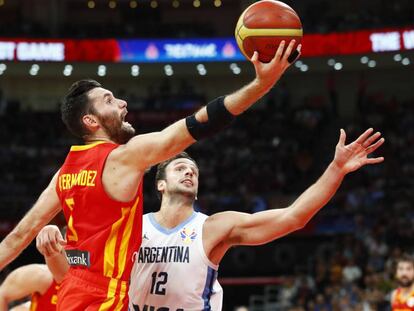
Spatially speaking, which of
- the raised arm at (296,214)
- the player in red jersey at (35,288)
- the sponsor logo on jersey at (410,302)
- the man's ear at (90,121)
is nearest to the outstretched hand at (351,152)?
the raised arm at (296,214)

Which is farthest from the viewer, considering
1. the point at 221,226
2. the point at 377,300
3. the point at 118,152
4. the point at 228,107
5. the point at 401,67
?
the point at 401,67

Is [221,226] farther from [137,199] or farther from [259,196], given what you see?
[259,196]

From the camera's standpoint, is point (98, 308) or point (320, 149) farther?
point (320, 149)

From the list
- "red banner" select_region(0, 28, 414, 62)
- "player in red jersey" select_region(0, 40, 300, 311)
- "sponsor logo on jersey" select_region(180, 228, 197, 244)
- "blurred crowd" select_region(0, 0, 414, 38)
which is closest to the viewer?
"player in red jersey" select_region(0, 40, 300, 311)

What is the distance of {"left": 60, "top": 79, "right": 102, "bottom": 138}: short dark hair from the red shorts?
826 mm

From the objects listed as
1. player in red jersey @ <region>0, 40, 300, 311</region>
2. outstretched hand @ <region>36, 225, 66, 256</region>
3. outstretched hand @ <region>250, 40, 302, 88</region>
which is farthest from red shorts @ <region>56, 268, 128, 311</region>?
outstretched hand @ <region>250, 40, 302, 88</region>

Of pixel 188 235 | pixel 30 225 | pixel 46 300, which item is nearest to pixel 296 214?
pixel 188 235

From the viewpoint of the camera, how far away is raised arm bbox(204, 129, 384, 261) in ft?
14.9

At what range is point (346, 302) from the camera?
14781mm

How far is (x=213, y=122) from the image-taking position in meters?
3.95

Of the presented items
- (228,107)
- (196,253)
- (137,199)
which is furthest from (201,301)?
(228,107)

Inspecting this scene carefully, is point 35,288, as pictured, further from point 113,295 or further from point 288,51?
point 288,51

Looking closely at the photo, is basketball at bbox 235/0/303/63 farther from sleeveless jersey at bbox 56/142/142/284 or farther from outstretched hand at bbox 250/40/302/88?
sleeveless jersey at bbox 56/142/142/284

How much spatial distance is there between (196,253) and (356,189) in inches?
638
